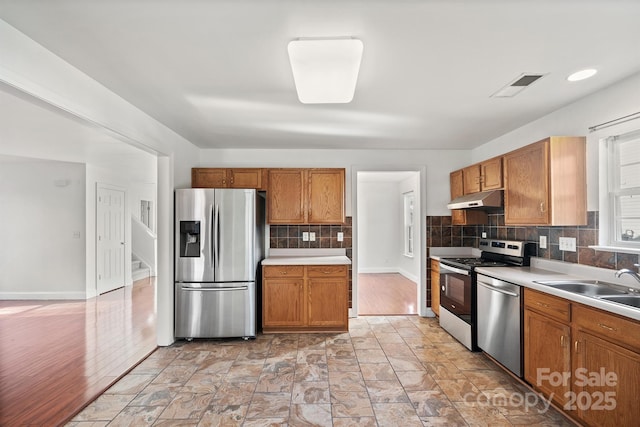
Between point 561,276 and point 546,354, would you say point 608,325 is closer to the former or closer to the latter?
point 546,354

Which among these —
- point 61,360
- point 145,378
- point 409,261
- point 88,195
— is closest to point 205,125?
point 145,378

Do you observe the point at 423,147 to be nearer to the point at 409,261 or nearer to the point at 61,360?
the point at 409,261

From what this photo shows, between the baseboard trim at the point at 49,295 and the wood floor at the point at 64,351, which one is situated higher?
the baseboard trim at the point at 49,295

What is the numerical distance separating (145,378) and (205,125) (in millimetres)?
2492

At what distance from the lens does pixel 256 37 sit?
5.74 ft

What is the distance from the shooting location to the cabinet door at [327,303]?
3.79 m

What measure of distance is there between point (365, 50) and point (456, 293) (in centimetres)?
285

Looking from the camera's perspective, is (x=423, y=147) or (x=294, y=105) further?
(x=423, y=147)

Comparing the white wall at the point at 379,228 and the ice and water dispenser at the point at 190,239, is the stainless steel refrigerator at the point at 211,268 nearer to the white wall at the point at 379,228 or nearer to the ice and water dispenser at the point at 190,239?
the ice and water dispenser at the point at 190,239

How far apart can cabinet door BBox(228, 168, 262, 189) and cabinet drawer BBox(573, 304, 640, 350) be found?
3433 millimetres

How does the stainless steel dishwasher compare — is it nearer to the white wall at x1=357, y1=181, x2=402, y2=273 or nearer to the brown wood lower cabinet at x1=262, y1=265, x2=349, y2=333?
the brown wood lower cabinet at x1=262, y1=265, x2=349, y2=333

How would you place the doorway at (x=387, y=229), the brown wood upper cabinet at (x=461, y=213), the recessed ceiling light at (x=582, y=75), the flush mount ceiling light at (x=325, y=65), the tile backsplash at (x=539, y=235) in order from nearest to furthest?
the flush mount ceiling light at (x=325, y=65)
the recessed ceiling light at (x=582, y=75)
the tile backsplash at (x=539, y=235)
the brown wood upper cabinet at (x=461, y=213)
the doorway at (x=387, y=229)

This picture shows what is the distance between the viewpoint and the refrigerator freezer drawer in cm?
355

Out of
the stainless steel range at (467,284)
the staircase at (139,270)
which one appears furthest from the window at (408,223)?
the staircase at (139,270)
